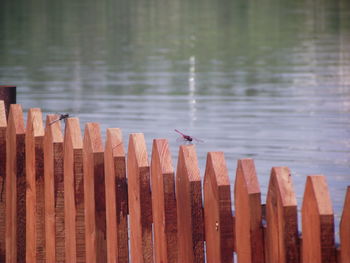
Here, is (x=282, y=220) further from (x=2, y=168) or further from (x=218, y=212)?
(x=2, y=168)

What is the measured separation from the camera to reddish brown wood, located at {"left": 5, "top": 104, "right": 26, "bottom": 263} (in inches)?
142

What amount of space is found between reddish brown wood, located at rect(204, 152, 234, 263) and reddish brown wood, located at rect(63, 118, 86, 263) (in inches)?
27.0

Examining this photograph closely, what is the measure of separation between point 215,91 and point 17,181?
1266 centimetres

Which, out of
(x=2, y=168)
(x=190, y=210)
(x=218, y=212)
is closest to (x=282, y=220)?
(x=218, y=212)

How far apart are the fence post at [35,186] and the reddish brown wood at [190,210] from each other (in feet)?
2.98

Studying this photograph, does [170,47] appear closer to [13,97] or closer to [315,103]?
[315,103]

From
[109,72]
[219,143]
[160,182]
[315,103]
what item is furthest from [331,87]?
[160,182]

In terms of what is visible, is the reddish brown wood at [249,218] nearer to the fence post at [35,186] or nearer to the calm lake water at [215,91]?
the fence post at [35,186]

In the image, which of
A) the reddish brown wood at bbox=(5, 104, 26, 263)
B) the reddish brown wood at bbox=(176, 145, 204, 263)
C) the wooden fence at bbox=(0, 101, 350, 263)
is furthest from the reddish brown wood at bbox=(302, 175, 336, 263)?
the reddish brown wood at bbox=(5, 104, 26, 263)

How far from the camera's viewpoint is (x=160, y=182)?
9.09ft

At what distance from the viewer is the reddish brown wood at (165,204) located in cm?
274

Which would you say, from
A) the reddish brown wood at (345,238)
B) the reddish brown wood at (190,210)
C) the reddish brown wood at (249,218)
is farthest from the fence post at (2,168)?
the reddish brown wood at (345,238)

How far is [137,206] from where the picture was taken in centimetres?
288

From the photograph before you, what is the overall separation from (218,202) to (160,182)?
28 cm
